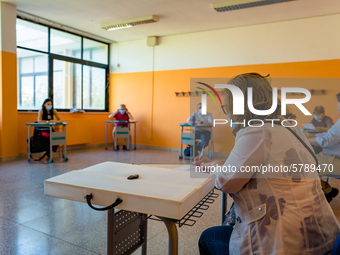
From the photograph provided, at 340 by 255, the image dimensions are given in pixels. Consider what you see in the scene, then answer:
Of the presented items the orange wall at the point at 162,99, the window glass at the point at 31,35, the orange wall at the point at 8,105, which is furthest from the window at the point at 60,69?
the orange wall at the point at 8,105

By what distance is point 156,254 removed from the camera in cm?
199

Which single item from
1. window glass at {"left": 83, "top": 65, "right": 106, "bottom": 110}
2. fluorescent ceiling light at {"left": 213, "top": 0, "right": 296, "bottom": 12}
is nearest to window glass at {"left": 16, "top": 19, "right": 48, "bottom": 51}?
window glass at {"left": 83, "top": 65, "right": 106, "bottom": 110}

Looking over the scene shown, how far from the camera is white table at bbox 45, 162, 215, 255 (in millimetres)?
949

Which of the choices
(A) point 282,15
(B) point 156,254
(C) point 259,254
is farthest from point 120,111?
(C) point 259,254

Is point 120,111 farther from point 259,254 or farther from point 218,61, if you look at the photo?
point 259,254

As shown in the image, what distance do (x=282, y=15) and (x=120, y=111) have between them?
4485 mm

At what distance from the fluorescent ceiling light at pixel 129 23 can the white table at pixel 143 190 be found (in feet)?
16.2

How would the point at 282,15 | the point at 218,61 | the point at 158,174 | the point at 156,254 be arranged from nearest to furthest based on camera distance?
the point at 158,174 → the point at 156,254 → the point at 282,15 → the point at 218,61

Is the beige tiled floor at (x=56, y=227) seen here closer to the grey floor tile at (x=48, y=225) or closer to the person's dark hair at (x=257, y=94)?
the grey floor tile at (x=48, y=225)

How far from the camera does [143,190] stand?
1.03m

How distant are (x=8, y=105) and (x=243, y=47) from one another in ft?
16.8

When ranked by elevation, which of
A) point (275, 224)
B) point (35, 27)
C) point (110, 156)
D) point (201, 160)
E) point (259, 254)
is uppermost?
point (35, 27)

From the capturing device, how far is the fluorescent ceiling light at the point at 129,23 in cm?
567

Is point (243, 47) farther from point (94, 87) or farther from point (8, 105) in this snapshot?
point (8, 105)
